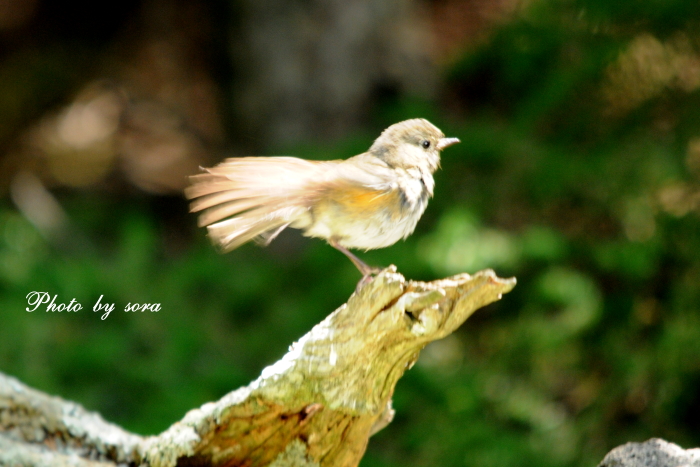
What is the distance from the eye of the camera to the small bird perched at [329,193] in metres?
2.48

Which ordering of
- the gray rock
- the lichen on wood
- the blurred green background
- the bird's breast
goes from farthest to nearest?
the blurred green background, the bird's breast, the lichen on wood, the gray rock

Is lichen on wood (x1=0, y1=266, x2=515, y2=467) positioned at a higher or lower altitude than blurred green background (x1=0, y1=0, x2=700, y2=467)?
lower

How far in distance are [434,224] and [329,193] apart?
3416 mm

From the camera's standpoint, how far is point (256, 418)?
8.84 ft

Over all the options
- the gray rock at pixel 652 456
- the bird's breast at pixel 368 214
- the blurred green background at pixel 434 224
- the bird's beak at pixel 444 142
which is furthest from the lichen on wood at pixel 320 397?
the blurred green background at pixel 434 224

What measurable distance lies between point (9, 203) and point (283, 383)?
20.3ft

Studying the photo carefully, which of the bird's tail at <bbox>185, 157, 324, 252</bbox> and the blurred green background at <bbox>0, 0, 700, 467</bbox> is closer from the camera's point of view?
the bird's tail at <bbox>185, 157, 324, 252</bbox>

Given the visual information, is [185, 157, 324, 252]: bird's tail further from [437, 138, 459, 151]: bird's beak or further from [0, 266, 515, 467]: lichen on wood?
[437, 138, 459, 151]: bird's beak

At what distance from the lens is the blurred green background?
5070 millimetres

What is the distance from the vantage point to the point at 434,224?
19.9ft

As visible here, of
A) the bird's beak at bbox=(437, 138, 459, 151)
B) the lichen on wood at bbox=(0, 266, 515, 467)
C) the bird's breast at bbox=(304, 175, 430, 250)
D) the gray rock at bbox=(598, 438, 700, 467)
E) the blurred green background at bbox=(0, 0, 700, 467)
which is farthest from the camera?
the blurred green background at bbox=(0, 0, 700, 467)

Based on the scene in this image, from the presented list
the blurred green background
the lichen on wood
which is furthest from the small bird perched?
the blurred green background

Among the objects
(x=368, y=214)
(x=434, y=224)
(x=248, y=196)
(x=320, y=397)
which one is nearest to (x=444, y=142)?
(x=368, y=214)

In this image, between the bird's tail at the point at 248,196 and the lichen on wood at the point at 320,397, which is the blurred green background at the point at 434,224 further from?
the bird's tail at the point at 248,196
